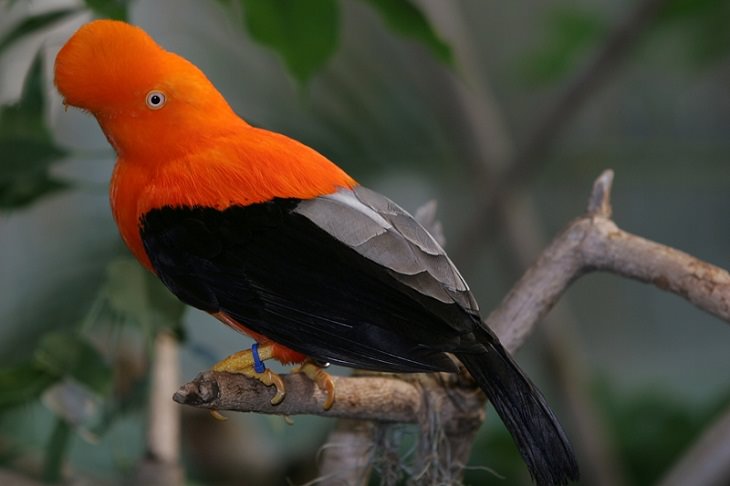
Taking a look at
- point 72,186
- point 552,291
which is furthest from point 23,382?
point 552,291

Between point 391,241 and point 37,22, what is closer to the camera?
point 391,241

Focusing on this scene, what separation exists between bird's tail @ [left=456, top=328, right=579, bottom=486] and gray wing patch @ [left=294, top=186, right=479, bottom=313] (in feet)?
0.28

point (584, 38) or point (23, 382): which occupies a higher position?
point (584, 38)

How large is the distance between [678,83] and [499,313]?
3.12 m

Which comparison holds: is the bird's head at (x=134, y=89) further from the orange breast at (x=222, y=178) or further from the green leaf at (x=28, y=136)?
the green leaf at (x=28, y=136)

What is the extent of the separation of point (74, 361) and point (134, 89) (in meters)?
0.58

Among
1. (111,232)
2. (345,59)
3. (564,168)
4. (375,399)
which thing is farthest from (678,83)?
Answer: (375,399)

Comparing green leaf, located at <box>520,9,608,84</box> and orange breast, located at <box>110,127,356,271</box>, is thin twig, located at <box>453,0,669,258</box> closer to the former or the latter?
green leaf, located at <box>520,9,608,84</box>

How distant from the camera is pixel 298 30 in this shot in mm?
1546

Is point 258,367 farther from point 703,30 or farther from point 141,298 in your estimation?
point 703,30

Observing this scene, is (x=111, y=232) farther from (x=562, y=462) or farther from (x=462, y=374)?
(x=562, y=462)

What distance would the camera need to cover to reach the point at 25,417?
10.0ft

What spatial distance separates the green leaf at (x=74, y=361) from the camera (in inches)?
62.2

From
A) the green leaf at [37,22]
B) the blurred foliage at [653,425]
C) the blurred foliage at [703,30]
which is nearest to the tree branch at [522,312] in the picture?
the green leaf at [37,22]
